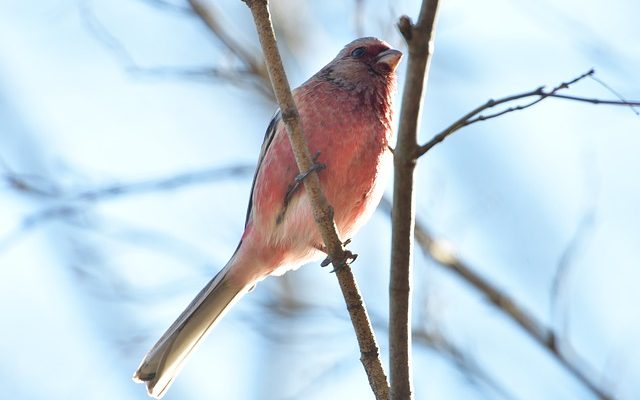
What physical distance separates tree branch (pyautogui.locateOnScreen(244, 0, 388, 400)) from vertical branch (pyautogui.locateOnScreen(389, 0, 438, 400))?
494 millimetres

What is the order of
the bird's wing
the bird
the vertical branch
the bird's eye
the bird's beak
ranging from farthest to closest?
the bird's eye, the bird's beak, the bird's wing, the bird, the vertical branch

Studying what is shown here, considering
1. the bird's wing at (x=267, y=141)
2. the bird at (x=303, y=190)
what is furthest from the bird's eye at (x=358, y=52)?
the bird's wing at (x=267, y=141)

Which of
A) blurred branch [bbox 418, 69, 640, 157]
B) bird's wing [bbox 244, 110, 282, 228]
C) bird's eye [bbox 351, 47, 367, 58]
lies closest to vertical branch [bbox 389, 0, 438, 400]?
blurred branch [bbox 418, 69, 640, 157]

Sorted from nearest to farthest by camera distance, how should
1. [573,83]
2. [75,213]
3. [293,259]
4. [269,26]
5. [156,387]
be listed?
[573,83], [269,26], [156,387], [293,259], [75,213]

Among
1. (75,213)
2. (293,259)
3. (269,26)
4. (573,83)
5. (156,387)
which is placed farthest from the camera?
(75,213)

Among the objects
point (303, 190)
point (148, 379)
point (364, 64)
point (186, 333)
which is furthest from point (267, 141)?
point (148, 379)

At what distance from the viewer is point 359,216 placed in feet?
16.3

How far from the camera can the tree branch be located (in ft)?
12.1

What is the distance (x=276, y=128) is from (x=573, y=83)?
227cm

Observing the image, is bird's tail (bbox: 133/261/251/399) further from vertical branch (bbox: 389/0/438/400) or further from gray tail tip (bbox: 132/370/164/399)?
vertical branch (bbox: 389/0/438/400)

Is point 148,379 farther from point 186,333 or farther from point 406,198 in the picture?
point 406,198

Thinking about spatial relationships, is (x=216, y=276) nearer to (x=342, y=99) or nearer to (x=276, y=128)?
(x=276, y=128)

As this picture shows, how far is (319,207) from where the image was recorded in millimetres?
3809

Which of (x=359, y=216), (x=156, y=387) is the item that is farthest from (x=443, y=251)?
(x=156, y=387)
